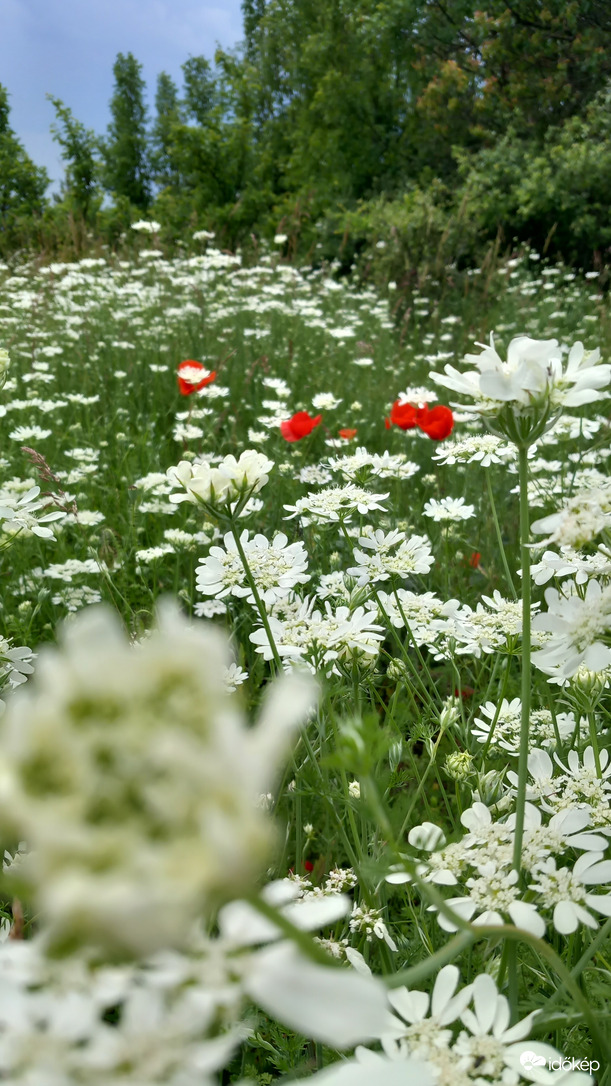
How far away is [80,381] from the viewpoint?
416cm

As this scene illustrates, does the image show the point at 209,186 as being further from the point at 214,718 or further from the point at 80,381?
the point at 214,718

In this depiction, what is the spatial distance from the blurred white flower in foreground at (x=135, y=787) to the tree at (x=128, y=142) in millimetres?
17934

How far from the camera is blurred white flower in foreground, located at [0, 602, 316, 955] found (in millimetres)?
235

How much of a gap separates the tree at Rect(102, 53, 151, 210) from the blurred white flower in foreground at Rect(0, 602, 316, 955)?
706 inches

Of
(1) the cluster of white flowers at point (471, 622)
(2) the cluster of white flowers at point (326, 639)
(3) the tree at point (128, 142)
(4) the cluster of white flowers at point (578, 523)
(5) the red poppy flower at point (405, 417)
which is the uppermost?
(3) the tree at point (128, 142)

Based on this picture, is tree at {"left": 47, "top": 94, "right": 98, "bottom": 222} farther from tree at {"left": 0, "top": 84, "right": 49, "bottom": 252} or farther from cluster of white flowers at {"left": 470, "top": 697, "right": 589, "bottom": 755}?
cluster of white flowers at {"left": 470, "top": 697, "right": 589, "bottom": 755}

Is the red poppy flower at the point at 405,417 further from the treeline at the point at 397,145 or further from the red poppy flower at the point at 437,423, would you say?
the treeline at the point at 397,145

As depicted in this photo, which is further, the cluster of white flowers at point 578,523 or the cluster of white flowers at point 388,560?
the cluster of white flowers at point 388,560

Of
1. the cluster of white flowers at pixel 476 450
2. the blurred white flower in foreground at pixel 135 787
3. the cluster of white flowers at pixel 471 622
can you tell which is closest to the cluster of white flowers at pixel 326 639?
the cluster of white flowers at pixel 471 622

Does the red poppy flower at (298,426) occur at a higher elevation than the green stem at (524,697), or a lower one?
higher

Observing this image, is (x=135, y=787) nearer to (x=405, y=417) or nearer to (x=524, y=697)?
(x=524, y=697)

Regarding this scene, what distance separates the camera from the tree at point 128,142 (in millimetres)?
25359

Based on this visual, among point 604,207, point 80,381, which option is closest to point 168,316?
point 80,381

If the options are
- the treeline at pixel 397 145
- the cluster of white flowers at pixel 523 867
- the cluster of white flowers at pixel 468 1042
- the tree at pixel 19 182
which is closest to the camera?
the cluster of white flowers at pixel 468 1042
